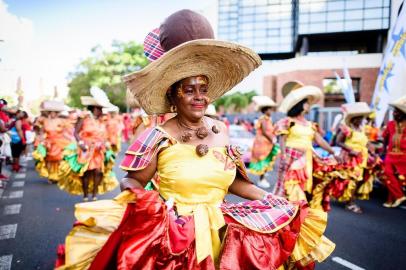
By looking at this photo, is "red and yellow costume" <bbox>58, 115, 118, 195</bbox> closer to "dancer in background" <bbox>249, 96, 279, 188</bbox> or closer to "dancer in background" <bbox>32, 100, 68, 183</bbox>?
"dancer in background" <bbox>32, 100, 68, 183</bbox>

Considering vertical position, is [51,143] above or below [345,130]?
below

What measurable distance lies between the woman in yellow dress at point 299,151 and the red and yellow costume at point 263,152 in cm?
327

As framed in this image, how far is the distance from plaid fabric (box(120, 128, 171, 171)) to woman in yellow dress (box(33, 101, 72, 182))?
810 cm

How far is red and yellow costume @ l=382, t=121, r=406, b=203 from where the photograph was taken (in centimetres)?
710

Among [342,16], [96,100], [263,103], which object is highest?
[342,16]

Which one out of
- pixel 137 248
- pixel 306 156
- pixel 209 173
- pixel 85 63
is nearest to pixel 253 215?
pixel 209 173

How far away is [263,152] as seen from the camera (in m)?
9.35

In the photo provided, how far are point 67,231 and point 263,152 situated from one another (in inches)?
224

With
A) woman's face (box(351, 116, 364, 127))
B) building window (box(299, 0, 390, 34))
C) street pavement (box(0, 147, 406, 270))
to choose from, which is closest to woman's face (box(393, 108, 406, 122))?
woman's face (box(351, 116, 364, 127))

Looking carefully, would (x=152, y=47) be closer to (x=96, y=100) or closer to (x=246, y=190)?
(x=246, y=190)

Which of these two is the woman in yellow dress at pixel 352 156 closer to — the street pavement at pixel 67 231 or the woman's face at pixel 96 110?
the street pavement at pixel 67 231

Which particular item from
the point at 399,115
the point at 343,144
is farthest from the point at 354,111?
the point at 399,115

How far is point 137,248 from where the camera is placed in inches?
61.1

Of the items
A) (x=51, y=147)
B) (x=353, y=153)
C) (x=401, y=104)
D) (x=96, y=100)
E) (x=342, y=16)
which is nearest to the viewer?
(x=353, y=153)
